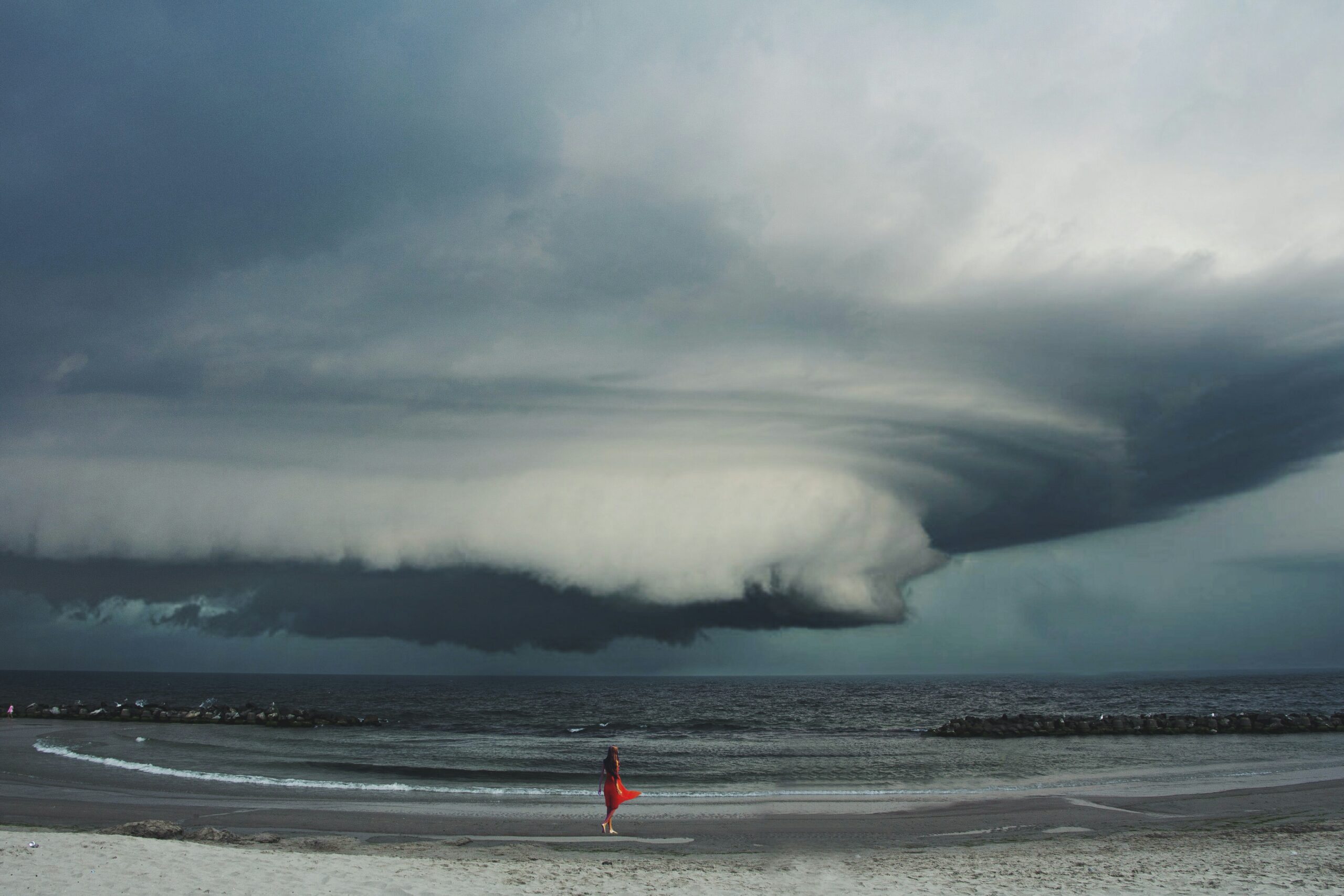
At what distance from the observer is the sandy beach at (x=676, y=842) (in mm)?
15328

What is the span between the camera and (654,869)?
57.3 feet

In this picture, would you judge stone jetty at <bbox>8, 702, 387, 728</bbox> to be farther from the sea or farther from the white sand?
the white sand

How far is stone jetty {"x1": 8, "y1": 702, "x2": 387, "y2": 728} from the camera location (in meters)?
64.0

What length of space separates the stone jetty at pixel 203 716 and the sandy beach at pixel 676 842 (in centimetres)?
3418

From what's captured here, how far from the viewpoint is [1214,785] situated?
100ft

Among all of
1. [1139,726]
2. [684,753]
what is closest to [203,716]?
[684,753]

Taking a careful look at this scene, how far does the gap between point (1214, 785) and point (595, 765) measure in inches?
980

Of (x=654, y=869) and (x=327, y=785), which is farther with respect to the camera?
(x=327, y=785)

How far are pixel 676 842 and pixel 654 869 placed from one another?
151 inches

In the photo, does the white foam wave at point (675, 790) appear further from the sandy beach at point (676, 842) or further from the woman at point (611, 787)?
the woman at point (611, 787)

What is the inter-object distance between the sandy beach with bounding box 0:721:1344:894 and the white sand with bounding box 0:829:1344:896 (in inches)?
2.7

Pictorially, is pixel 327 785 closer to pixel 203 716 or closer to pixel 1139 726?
pixel 203 716

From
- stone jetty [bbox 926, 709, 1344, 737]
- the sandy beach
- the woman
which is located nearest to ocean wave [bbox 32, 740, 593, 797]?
the sandy beach

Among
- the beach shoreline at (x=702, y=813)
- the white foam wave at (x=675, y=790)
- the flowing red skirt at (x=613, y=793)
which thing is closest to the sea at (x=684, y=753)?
the white foam wave at (x=675, y=790)
